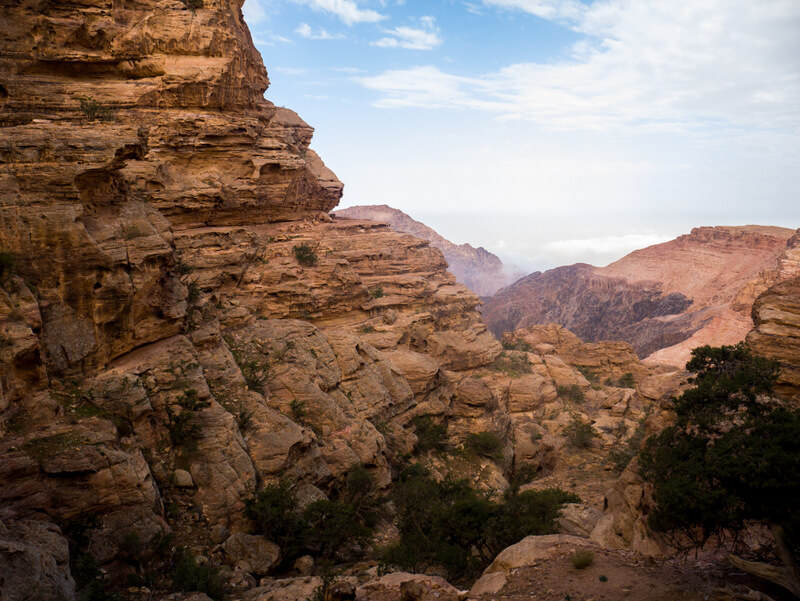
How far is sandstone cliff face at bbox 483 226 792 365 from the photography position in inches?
4072

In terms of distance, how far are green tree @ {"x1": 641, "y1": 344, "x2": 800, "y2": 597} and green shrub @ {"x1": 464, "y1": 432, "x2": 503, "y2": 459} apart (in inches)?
767

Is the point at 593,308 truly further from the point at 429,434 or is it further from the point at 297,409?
the point at 297,409

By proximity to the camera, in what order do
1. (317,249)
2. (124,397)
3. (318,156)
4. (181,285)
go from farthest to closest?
1. (318,156)
2. (317,249)
3. (181,285)
4. (124,397)

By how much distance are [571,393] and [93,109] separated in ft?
184

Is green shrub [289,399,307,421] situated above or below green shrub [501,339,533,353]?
above

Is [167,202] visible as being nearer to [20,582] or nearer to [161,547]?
[161,547]

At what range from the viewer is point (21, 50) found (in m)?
28.3

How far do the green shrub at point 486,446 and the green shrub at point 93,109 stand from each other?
3452 centimetres

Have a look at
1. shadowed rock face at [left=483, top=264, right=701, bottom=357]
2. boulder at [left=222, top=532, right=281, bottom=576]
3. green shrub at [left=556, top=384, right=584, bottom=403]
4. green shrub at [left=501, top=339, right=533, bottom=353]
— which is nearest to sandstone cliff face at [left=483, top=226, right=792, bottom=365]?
shadowed rock face at [left=483, top=264, right=701, bottom=357]

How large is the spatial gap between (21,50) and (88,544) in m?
32.1

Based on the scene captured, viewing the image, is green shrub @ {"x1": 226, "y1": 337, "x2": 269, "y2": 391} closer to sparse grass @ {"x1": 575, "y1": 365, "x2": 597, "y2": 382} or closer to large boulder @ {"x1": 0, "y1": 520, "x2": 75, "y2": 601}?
large boulder @ {"x1": 0, "y1": 520, "x2": 75, "y2": 601}

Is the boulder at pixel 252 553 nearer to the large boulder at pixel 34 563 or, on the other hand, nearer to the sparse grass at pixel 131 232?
the large boulder at pixel 34 563

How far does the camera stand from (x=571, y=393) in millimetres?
56750

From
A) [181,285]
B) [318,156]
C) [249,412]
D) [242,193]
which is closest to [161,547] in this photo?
[249,412]
